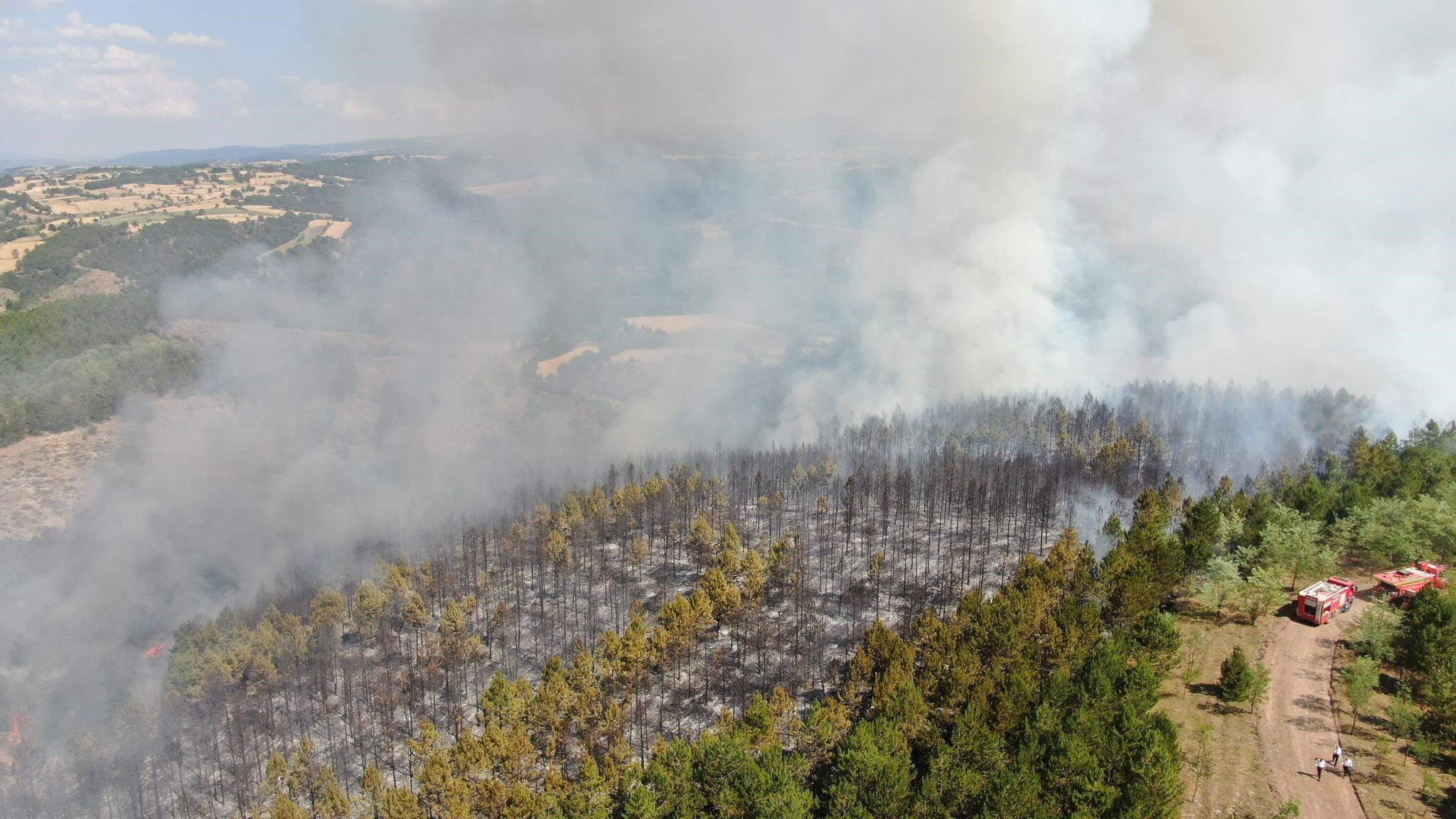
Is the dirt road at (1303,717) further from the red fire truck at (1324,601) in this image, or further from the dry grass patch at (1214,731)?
the dry grass patch at (1214,731)

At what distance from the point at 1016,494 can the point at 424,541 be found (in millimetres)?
31661

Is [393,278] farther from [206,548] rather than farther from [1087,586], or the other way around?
[1087,586]

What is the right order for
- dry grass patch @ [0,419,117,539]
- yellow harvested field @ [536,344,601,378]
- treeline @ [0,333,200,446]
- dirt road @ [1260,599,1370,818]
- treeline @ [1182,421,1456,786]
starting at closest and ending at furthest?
dirt road @ [1260,599,1370,818], treeline @ [1182,421,1456,786], dry grass patch @ [0,419,117,539], treeline @ [0,333,200,446], yellow harvested field @ [536,344,601,378]

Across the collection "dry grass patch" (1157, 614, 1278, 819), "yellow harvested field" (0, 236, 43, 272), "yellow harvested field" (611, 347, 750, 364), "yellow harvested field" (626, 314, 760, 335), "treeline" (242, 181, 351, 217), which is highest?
"treeline" (242, 181, 351, 217)

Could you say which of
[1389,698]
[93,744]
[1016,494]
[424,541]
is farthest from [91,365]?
[1389,698]

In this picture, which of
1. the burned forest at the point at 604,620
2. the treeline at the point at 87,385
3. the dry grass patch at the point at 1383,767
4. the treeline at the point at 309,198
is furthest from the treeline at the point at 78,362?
the dry grass patch at the point at 1383,767

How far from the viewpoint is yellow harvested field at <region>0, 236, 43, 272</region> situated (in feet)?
242

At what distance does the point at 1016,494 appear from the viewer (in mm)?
45156

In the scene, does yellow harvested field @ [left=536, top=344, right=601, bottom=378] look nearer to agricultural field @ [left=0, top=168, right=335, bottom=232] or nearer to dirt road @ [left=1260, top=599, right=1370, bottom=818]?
agricultural field @ [left=0, top=168, right=335, bottom=232]

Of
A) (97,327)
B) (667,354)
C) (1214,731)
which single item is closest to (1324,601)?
(1214,731)

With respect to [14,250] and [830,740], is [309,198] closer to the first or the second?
[14,250]

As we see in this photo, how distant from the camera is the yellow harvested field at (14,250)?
7375 centimetres

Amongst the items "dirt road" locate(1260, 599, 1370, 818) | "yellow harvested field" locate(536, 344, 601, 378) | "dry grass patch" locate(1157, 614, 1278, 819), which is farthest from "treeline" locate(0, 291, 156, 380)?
"dirt road" locate(1260, 599, 1370, 818)

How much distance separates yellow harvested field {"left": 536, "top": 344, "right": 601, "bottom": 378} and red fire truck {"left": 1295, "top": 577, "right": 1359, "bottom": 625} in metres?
63.8
